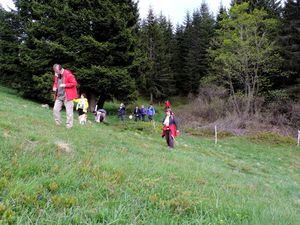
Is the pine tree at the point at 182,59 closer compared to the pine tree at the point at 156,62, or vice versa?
the pine tree at the point at 156,62

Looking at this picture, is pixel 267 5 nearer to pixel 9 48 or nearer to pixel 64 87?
pixel 9 48

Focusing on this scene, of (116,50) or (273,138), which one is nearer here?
(273,138)

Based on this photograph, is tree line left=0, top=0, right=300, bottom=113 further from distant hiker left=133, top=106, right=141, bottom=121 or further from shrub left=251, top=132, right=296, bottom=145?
shrub left=251, top=132, right=296, bottom=145

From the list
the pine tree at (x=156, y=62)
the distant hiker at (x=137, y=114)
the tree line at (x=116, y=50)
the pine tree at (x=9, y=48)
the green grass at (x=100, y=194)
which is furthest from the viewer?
the pine tree at (x=156, y=62)

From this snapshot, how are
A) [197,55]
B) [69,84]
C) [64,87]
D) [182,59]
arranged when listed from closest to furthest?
[69,84] < [64,87] < [197,55] < [182,59]

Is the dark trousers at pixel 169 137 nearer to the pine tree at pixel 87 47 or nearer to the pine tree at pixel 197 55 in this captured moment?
the pine tree at pixel 87 47

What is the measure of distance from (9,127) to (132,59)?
2820cm

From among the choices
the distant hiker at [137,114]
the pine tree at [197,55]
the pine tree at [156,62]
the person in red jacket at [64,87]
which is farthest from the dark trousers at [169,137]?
the pine tree at [197,55]

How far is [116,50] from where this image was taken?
35.4 meters

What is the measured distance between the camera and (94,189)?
4930 mm

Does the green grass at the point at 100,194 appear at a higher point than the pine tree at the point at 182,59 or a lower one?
lower

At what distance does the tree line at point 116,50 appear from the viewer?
34.1 meters

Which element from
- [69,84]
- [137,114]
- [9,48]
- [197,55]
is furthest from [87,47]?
[197,55]

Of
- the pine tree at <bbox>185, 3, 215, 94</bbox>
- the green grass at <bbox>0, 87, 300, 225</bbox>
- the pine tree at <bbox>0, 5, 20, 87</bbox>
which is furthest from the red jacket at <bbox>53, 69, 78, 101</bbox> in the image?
the pine tree at <bbox>185, 3, 215, 94</bbox>
